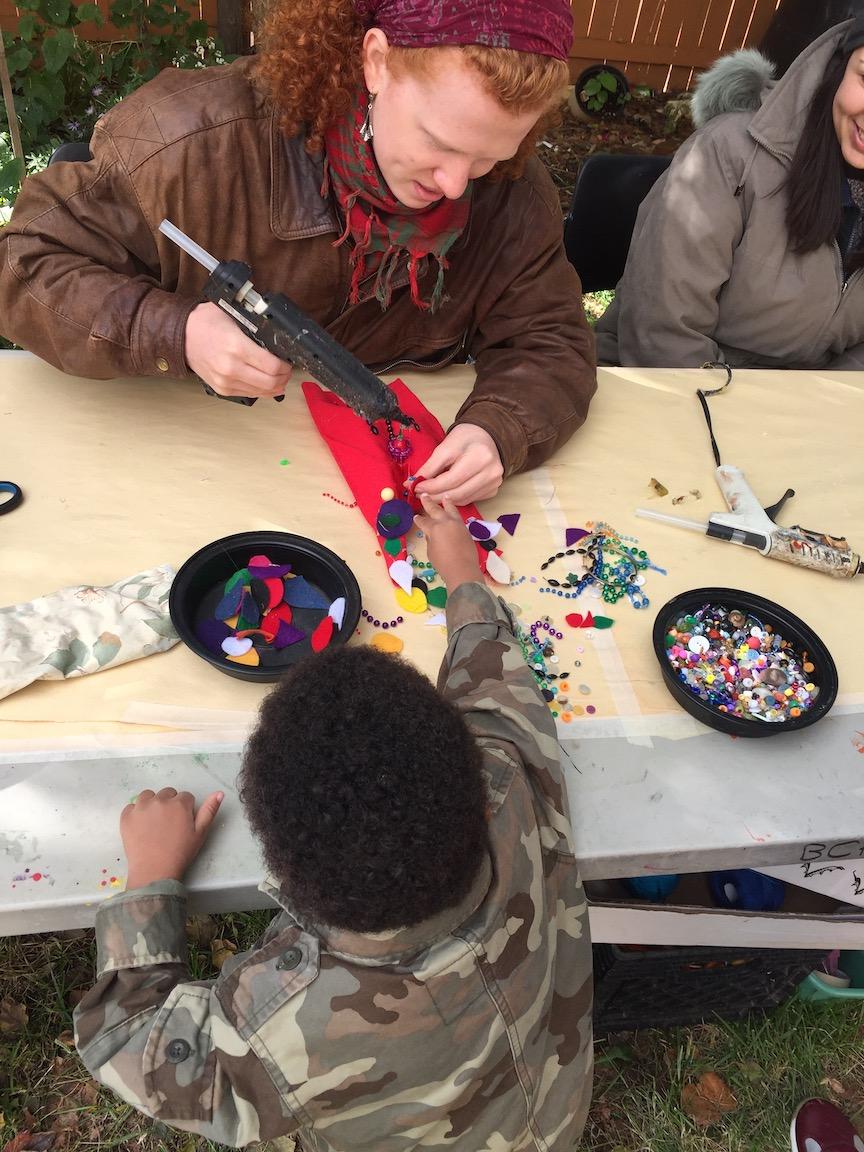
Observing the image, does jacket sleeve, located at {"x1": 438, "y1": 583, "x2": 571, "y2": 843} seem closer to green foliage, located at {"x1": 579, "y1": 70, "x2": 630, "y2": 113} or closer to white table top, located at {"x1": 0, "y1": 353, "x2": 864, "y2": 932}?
white table top, located at {"x1": 0, "y1": 353, "x2": 864, "y2": 932}

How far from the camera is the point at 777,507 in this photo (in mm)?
1579

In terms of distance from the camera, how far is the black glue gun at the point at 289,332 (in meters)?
1.24

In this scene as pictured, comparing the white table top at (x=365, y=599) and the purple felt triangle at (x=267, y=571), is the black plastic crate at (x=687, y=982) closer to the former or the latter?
the white table top at (x=365, y=599)

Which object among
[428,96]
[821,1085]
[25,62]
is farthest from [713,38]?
[821,1085]

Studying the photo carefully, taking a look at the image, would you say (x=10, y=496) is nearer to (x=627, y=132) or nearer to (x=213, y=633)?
(x=213, y=633)

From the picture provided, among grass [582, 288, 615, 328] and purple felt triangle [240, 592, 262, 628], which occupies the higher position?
purple felt triangle [240, 592, 262, 628]

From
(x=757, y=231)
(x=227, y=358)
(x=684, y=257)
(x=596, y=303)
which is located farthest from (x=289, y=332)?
(x=596, y=303)

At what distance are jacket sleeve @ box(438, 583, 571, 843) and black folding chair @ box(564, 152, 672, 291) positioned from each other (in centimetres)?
151

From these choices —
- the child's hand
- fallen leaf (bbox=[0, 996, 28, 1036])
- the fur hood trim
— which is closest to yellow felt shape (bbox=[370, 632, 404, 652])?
the child's hand

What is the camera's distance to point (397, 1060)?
92 centimetres

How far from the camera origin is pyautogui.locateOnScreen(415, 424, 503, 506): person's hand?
1.41m

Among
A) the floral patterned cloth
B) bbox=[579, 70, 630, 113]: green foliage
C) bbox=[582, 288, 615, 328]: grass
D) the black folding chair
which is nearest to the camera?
the floral patterned cloth

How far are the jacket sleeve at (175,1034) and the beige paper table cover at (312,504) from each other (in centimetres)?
24

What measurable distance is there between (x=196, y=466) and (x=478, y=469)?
48cm
